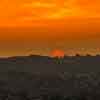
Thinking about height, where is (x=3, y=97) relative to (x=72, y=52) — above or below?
below

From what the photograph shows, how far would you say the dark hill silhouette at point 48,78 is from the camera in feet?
2.60

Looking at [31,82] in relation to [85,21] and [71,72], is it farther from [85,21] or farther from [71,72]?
[85,21]

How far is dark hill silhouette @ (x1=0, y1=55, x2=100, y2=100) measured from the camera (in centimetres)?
79

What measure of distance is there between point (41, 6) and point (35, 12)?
1.3 inches

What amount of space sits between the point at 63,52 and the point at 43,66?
0.11 m

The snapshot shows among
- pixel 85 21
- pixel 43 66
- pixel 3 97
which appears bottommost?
pixel 3 97

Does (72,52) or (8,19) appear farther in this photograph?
(72,52)

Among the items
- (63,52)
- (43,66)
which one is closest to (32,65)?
(43,66)

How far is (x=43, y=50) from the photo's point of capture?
2.91ft

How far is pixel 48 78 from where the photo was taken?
80 cm

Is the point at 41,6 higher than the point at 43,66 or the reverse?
higher

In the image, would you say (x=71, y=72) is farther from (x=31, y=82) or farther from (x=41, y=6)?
(x=41, y=6)

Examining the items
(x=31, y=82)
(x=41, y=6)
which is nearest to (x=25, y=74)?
(x=31, y=82)

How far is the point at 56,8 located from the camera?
0.80 meters
